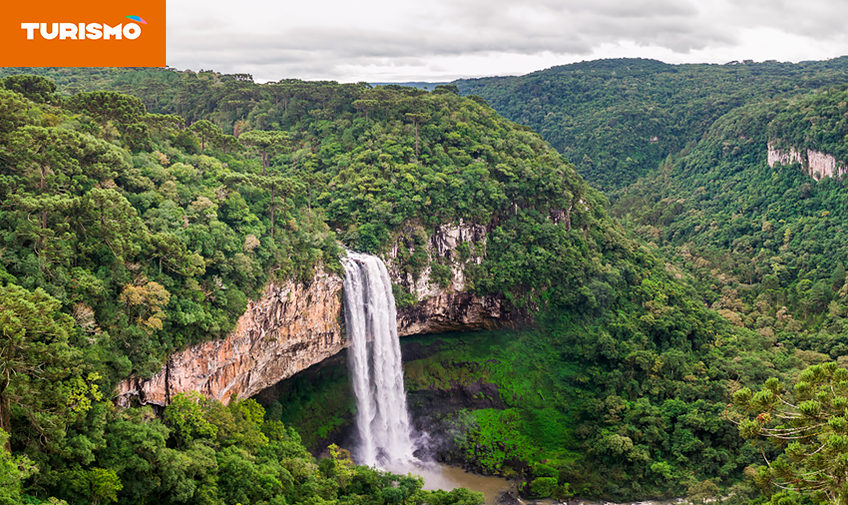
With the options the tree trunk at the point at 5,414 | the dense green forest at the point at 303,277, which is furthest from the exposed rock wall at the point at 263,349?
the tree trunk at the point at 5,414

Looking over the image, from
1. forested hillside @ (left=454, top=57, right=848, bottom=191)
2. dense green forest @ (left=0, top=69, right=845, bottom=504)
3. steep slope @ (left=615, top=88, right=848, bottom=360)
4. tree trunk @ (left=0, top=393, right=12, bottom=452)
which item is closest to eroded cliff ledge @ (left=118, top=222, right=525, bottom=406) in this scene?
dense green forest @ (left=0, top=69, right=845, bottom=504)

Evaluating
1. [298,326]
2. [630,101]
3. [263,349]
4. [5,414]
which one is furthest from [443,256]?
[630,101]

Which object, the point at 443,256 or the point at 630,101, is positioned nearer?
the point at 443,256

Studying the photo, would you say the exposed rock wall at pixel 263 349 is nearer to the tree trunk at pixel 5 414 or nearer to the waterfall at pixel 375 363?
the waterfall at pixel 375 363

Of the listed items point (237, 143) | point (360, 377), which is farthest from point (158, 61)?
point (360, 377)

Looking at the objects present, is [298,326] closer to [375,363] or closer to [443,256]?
[375,363]
